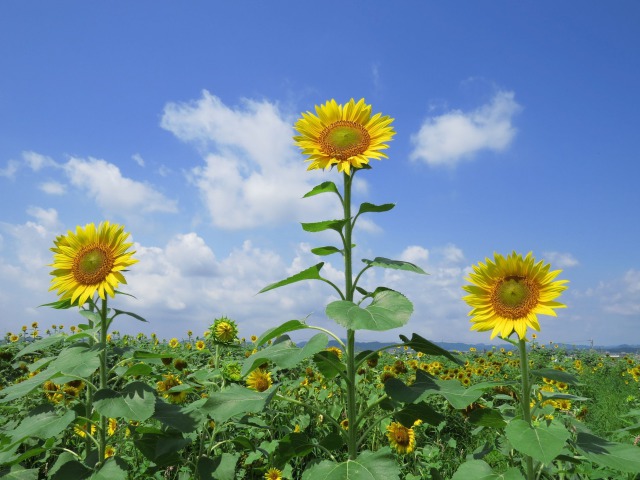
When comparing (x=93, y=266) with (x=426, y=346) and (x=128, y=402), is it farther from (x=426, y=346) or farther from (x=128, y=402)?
(x=426, y=346)

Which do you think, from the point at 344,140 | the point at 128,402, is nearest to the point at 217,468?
the point at 128,402

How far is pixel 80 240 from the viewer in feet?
9.07

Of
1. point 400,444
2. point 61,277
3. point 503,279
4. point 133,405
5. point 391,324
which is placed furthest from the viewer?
point 400,444

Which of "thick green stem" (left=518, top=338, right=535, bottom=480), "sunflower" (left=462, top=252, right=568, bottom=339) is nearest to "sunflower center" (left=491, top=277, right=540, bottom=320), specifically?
"sunflower" (left=462, top=252, right=568, bottom=339)

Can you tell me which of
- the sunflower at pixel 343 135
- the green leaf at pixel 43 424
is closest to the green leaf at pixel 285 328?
the sunflower at pixel 343 135

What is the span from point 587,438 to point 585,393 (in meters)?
6.16

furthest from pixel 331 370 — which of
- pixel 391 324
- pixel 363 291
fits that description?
pixel 391 324

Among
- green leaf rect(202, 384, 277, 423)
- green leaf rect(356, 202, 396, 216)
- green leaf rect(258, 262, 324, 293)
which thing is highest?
green leaf rect(356, 202, 396, 216)

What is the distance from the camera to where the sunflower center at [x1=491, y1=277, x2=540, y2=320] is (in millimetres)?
2434

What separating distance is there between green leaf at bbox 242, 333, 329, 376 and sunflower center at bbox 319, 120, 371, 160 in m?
0.95

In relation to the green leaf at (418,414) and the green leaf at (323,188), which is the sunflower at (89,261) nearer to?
the green leaf at (323,188)

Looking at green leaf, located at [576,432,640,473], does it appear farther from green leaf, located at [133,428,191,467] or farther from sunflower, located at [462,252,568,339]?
green leaf, located at [133,428,191,467]

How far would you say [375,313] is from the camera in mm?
2152

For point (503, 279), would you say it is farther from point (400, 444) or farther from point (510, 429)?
point (400, 444)
